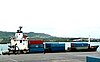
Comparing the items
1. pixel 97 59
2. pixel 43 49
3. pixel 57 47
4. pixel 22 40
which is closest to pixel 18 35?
pixel 22 40

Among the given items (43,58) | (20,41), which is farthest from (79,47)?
(43,58)

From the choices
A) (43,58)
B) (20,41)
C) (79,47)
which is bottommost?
(43,58)

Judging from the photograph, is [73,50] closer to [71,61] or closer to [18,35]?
[18,35]

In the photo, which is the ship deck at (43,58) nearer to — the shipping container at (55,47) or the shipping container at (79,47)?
the shipping container at (55,47)

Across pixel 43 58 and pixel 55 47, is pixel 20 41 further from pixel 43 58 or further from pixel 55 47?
pixel 43 58

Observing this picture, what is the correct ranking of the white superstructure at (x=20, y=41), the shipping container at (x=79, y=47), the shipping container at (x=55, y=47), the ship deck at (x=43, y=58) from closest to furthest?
1. the ship deck at (x=43, y=58)
2. the white superstructure at (x=20, y=41)
3. the shipping container at (x=55, y=47)
4. the shipping container at (x=79, y=47)

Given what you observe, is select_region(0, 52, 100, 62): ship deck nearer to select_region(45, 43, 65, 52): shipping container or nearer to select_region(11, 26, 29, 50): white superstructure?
select_region(11, 26, 29, 50): white superstructure

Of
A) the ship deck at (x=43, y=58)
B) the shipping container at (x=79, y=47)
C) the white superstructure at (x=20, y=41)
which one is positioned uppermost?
the white superstructure at (x=20, y=41)

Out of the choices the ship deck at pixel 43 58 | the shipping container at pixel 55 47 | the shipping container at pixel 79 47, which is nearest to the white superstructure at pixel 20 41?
the shipping container at pixel 55 47

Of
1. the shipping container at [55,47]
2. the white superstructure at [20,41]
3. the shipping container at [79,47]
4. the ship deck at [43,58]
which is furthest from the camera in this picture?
the shipping container at [79,47]

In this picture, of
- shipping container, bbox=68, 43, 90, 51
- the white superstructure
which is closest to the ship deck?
the white superstructure

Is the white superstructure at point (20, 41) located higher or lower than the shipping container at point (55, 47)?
higher

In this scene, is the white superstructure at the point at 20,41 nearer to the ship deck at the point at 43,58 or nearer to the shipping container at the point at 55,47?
the shipping container at the point at 55,47

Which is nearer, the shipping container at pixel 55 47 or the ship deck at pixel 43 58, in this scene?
the ship deck at pixel 43 58
